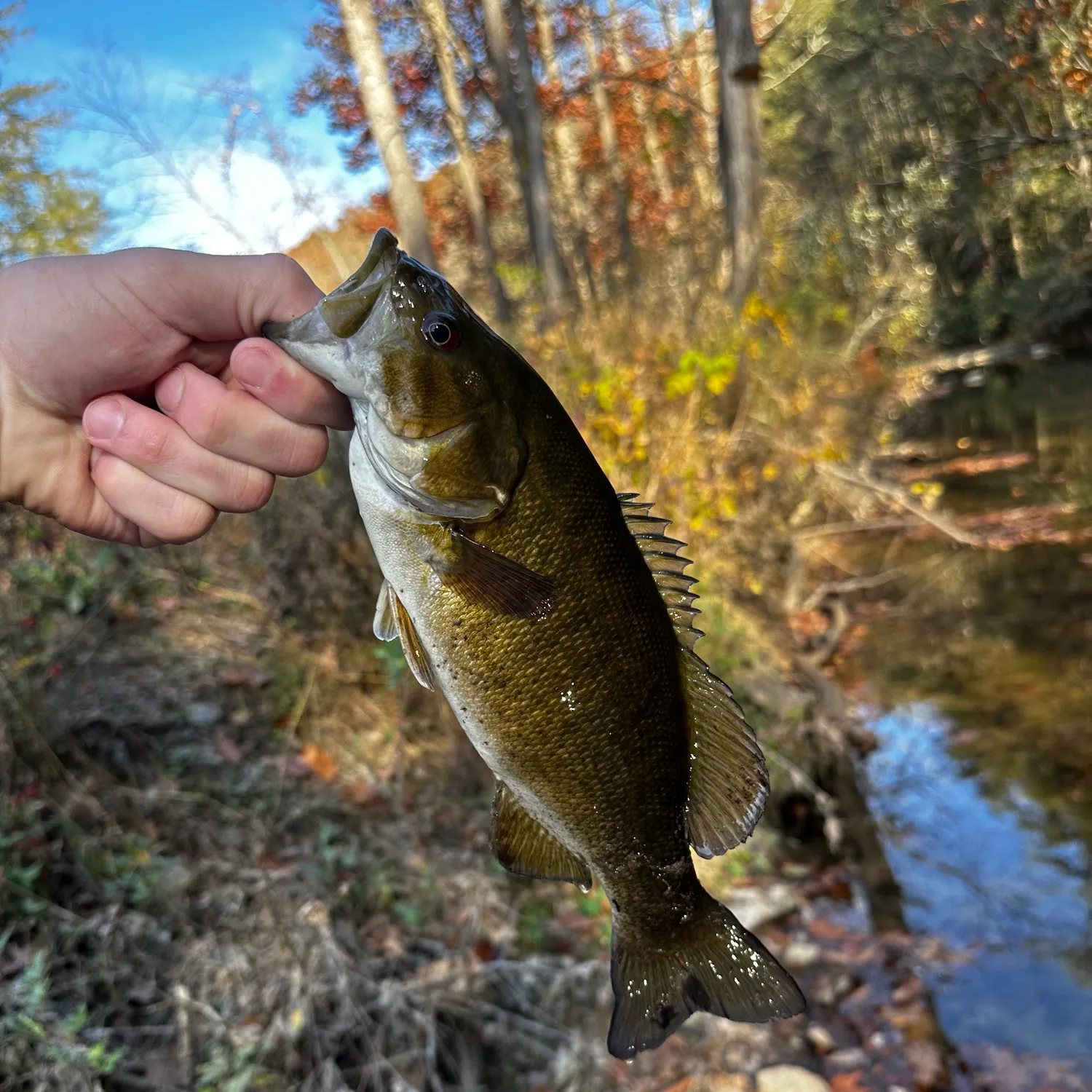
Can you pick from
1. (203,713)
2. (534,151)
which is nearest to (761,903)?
(203,713)

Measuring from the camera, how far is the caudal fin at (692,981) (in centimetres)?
160

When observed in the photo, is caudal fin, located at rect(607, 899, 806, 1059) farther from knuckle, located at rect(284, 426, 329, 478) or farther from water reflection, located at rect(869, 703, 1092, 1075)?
water reflection, located at rect(869, 703, 1092, 1075)

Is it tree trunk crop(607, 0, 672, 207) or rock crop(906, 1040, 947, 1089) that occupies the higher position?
tree trunk crop(607, 0, 672, 207)

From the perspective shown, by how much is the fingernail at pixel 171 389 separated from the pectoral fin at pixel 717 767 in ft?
4.12

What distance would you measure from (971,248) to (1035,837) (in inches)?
1151

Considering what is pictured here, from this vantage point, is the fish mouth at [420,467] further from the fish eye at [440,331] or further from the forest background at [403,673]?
the forest background at [403,673]

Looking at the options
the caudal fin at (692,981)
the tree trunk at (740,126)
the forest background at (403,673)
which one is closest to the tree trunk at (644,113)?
the forest background at (403,673)

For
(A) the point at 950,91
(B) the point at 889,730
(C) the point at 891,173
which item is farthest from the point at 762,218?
(C) the point at 891,173

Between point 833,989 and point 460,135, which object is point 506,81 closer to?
point 460,135

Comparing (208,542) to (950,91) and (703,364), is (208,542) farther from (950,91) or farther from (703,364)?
(950,91)

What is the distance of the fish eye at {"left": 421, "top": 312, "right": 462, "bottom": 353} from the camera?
151cm

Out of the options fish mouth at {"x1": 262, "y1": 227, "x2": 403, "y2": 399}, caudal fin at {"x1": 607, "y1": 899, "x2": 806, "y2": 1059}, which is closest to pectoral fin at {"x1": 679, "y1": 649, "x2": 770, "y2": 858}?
caudal fin at {"x1": 607, "y1": 899, "x2": 806, "y2": 1059}

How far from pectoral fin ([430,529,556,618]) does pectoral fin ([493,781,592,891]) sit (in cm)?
45

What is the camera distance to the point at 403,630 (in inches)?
65.4
